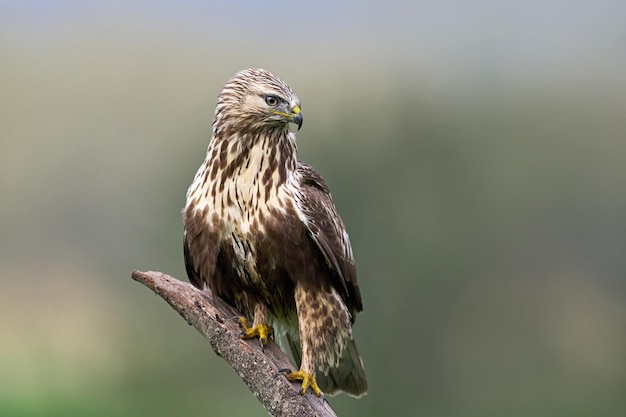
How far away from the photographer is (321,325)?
10.4 feet

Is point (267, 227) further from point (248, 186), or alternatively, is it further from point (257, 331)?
point (257, 331)

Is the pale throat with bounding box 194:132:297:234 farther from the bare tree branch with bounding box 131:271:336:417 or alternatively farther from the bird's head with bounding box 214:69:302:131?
the bare tree branch with bounding box 131:271:336:417

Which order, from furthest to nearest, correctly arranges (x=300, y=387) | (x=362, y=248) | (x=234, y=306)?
(x=362, y=248), (x=234, y=306), (x=300, y=387)

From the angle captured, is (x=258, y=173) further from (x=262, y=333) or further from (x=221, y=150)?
(x=262, y=333)

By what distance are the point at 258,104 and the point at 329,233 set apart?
58 centimetres

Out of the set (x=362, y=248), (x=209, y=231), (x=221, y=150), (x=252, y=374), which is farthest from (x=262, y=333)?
(x=362, y=248)

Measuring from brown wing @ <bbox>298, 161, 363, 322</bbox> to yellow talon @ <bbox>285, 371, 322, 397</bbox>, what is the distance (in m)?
0.38

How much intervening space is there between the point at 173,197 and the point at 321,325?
8.61 feet

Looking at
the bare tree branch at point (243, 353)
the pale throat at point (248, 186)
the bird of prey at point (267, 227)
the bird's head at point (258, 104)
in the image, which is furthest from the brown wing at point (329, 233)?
the bare tree branch at point (243, 353)

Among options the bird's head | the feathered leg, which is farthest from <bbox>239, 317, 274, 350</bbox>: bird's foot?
the bird's head

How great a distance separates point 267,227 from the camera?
3035mm

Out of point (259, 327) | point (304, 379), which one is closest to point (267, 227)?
point (259, 327)

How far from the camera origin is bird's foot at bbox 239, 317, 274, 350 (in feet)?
10.4

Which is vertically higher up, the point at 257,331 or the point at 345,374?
the point at 257,331
